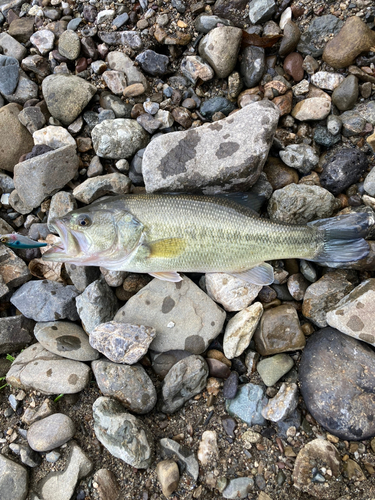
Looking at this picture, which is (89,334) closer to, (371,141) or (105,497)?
(105,497)

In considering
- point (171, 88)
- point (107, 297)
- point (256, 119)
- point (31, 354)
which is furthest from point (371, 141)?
point (31, 354)

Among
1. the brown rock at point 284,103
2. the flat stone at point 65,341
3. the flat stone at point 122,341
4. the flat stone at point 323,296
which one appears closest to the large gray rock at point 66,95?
the brown rock at point 284,103

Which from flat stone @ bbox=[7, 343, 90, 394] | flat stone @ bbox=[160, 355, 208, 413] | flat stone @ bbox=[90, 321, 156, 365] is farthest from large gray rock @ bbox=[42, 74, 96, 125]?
flat stone @ bbox=[160, 355, 208, 413]

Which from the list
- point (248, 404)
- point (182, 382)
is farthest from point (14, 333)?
point (248, 404)

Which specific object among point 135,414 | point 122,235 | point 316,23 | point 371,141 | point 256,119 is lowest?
point 135,414

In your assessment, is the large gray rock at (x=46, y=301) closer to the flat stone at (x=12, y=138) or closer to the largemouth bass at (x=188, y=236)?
the largemouth bass at (x=188, y=236)
